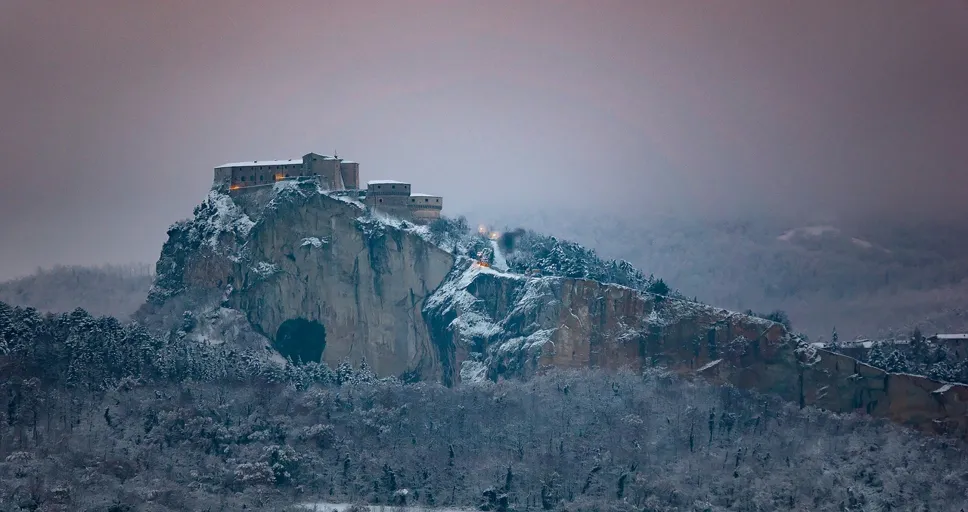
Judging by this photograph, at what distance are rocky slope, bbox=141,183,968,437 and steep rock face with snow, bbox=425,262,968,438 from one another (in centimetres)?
13

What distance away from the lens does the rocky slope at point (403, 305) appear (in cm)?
18575

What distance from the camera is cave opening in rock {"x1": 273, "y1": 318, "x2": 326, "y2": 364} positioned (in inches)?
7569

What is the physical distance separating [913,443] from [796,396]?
1264cm

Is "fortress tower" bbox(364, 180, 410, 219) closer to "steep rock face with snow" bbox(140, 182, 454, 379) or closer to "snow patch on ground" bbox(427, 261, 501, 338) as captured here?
"steep rock face with snow" bbox(140, 182, 454, 379)

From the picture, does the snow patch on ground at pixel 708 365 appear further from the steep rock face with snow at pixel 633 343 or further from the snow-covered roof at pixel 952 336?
the snow-covered roof at pixel 952 336

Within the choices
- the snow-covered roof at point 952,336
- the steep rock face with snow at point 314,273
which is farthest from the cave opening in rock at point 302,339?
the snow-covered roof at point 952,336

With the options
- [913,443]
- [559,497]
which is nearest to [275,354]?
[559,497]

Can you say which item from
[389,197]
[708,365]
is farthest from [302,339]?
[708,365]

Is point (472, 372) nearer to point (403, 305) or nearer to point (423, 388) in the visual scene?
point (423, 388)

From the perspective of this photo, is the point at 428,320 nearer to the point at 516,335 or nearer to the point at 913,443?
the point at 516,335

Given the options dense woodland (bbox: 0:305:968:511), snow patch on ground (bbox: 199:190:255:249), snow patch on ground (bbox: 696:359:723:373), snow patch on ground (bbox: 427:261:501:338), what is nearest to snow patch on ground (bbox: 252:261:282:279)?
snow patch on ground (bbox: 199:190:255:249)

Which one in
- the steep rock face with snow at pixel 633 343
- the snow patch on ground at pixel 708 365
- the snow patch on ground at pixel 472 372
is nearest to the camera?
the steep rock face with snow at pixel 633 343

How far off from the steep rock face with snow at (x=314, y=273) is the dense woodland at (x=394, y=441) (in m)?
6.88

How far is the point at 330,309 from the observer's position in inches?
7638
